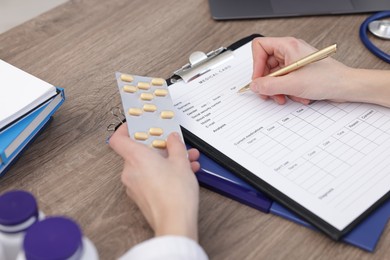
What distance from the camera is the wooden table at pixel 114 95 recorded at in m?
0.66

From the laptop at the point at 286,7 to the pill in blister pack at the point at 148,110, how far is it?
0.32 meters

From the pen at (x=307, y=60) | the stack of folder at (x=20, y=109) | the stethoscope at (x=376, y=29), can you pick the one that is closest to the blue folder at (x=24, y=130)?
the stack of folder at (x=20, y=109)

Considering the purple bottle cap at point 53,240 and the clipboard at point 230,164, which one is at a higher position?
the purple bottle cap at point 53,240

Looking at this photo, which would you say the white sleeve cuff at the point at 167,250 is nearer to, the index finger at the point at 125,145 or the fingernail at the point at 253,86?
the index finger at the point at 125,145

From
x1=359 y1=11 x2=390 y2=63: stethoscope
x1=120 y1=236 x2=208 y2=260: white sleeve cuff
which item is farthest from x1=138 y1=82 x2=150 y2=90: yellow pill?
x1=359 y1=11 x2=390 y2=63: stethoscope

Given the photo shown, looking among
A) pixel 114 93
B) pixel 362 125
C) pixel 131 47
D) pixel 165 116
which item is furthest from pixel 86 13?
pixel 362 125

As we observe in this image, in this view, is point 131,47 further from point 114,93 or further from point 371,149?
point 371,149

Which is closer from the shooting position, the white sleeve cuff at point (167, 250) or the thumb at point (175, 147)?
the white sleeve cuff at point (167, 250)

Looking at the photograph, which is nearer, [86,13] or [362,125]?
[362,125]

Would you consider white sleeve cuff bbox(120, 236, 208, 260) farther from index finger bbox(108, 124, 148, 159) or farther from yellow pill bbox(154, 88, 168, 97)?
yellow pill bbox(154, 88, 168, 97)

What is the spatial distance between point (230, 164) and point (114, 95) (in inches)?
10.6

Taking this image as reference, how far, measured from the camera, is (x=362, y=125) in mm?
783

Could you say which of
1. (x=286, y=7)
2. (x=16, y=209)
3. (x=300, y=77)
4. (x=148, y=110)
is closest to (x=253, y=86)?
(x=300, y=77)

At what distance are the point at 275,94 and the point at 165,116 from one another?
18 centimetres
